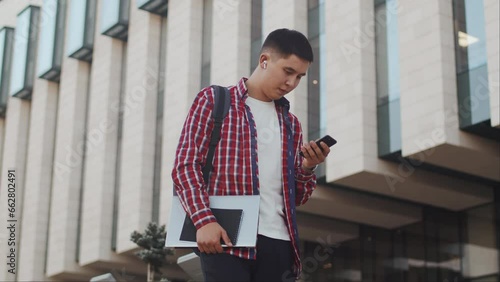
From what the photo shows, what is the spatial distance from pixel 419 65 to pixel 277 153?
1646 cm

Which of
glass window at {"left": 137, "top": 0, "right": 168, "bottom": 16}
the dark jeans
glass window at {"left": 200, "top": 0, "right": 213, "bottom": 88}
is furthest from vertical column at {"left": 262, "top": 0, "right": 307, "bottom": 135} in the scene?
the dark jeans

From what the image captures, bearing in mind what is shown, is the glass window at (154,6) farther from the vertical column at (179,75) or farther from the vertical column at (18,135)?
the vertical column at (18,135)

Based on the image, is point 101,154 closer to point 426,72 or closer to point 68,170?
point 68,170

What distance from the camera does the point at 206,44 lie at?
30.2 meters

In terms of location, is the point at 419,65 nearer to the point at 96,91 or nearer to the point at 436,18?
the point at 436,18

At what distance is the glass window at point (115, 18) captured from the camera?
3412 centimetres

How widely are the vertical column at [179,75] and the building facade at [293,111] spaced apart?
67 mm

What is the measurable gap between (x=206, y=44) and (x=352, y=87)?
8786 millimetres

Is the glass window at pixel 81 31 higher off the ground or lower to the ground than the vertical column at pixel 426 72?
higher

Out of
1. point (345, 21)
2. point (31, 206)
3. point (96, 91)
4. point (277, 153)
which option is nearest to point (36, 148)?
point (31, 206)

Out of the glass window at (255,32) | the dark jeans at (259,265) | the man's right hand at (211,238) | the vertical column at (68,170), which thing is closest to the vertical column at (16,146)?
the vertical column at (68,170)

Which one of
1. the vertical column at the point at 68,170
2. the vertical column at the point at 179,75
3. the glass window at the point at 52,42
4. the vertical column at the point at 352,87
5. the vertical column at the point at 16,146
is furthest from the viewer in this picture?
the vertical column at the point at 16,146

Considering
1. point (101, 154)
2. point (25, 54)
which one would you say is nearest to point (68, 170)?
point (101, 154)

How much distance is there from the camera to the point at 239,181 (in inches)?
187
